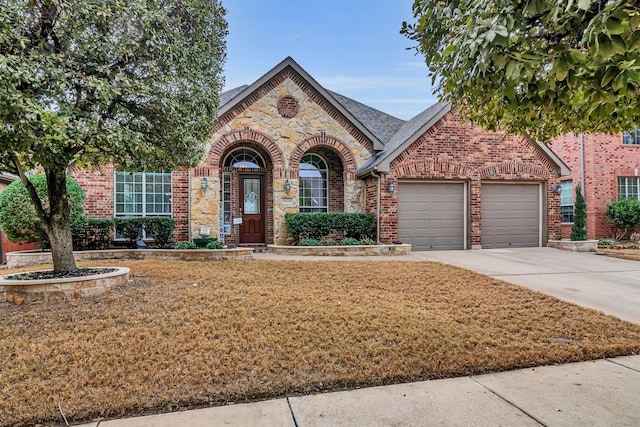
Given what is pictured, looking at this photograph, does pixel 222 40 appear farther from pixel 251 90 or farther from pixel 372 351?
pixel 372 351

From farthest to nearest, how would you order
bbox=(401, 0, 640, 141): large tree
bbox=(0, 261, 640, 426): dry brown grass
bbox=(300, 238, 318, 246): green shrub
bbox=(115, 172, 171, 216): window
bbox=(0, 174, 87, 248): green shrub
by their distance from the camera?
1. bbox=(115, 172, 171, 216): window
2. bbox=(300, 238, 318, 246): green shrub
3. bbox=(0, 174, 87, 248): green shrub
4. bbox=(0, 261, 640, 426): dry brown grass
5. bbox=(401, 0, 640, 141): large tree

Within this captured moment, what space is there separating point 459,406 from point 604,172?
16838 mm

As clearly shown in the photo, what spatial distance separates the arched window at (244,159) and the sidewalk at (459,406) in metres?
10.2

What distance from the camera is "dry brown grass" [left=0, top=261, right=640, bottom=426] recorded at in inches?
116

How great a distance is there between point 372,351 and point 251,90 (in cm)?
993

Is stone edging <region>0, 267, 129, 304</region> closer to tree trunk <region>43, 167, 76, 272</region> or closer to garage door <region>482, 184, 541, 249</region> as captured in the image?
tree trunk <region>43, 167, 76, 272</region>

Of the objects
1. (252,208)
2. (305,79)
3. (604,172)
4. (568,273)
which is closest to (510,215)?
(568,273)

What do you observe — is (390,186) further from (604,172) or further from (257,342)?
(604,172)

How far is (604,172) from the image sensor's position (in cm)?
1520

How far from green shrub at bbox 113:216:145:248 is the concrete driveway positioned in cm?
816

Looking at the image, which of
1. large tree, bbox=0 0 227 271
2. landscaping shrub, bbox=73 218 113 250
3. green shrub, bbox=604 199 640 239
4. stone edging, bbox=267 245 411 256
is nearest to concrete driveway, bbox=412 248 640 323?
stone edging, bbox=267 245 411 256

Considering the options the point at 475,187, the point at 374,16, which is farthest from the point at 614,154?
the point at 374,16

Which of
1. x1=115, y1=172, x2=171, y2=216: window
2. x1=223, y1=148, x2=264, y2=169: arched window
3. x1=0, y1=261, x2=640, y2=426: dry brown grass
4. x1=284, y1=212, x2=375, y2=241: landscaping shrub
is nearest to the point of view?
x1=0, y1=261, x2=640, y2=426: dry brown grass

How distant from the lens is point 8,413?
8.61 feet
